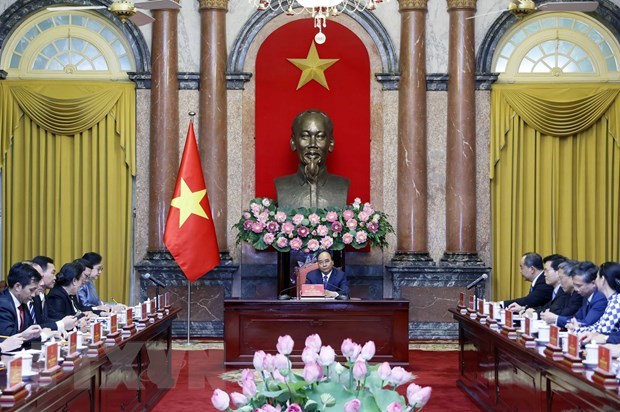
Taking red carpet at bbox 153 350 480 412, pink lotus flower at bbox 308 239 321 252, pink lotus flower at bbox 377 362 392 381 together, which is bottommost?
red carpet at bbox 153 350 480 412

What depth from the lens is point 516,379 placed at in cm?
633

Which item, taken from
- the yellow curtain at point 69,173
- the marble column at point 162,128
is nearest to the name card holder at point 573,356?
the marble column at point 162,128

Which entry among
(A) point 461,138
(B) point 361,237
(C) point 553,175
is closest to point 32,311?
(B) point 361,237

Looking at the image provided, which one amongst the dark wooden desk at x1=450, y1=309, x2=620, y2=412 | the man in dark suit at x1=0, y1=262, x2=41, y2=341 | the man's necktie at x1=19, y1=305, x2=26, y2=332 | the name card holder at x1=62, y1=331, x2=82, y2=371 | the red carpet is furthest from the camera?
the red carpet

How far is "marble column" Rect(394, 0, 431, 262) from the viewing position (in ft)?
37.4

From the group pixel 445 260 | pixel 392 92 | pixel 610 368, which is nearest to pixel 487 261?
pixel 445 260

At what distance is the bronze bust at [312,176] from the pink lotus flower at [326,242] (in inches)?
42.8

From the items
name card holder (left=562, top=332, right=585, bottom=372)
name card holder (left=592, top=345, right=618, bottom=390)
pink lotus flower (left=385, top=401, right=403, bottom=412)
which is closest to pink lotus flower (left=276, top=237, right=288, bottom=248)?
name card holder (left=562, top=332, right=585, bottom=372)

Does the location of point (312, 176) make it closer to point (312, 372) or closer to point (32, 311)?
point (32, 311)

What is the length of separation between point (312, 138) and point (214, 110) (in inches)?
46.6

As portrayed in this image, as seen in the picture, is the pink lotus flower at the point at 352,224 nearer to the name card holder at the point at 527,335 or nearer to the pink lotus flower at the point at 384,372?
the name card holder at the point at 527,335

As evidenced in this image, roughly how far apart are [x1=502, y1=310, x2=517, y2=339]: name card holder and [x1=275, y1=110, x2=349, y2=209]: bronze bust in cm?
430

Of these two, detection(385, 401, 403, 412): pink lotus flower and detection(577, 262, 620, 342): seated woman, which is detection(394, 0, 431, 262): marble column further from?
detection(385, 401, 403, 412): pink lotus flower

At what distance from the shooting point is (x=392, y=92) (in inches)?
457
